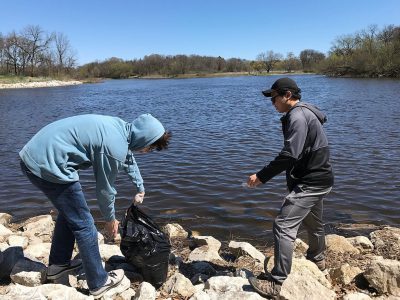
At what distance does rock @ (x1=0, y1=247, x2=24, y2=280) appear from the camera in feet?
14.4

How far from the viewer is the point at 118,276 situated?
410 centimetres

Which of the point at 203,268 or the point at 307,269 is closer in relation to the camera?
the point at 307,269

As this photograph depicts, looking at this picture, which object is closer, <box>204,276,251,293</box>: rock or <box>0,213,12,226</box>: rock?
<box>204,276,251,293</box>: rock

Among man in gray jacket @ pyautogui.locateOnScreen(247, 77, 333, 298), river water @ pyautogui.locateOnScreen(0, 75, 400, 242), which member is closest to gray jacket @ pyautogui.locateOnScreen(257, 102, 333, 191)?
man in gray jacket @ pyautogui.locateOnScreen(247, 77, 333, 298)

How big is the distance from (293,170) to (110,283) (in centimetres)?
212

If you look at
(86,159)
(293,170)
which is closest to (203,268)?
(293,170)

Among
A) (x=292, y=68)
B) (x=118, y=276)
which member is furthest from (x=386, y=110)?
(x=292, y=68)

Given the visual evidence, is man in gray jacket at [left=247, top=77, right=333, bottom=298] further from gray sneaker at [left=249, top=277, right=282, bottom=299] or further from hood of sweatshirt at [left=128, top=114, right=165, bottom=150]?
hood of sweatshirt at [left=128, top=114, right=165, bottom=150]

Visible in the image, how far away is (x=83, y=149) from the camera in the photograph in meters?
3.56

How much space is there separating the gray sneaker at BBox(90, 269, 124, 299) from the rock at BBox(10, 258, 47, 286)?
0.66 meters

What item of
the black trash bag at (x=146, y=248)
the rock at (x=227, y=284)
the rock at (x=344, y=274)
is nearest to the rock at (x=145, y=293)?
the black trash bag at (x=146, y=248)

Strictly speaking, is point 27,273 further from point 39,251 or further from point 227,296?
point 227,296

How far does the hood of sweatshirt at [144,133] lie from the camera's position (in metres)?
3.67

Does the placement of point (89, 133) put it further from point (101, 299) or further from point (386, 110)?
point (386, 110)
